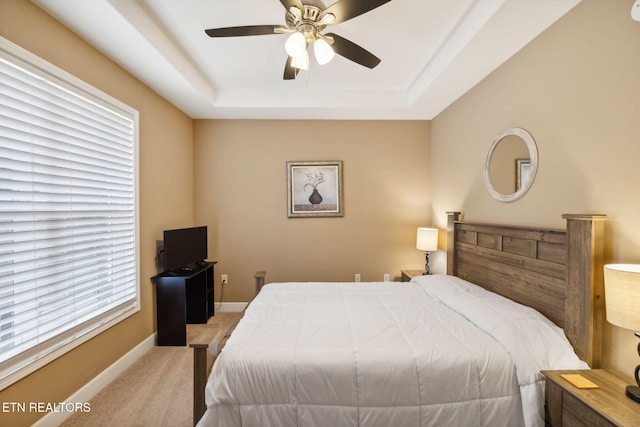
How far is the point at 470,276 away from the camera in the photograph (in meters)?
2.74

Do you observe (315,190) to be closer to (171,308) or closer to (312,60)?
(312,60)

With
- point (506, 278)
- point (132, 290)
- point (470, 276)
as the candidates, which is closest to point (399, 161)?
point (470, 276)

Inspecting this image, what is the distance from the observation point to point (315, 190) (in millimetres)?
3873

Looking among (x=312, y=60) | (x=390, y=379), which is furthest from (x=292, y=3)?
(x=390, y=379)

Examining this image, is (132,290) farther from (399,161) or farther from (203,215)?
(399,161)

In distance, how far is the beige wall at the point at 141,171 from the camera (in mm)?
1652

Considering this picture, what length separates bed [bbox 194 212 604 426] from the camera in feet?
4.64

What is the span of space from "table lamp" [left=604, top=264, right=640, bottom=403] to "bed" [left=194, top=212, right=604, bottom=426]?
11.4 inches

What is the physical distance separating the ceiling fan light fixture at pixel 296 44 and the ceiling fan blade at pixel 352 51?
27cm

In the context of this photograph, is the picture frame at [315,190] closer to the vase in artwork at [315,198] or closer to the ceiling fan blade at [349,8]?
the vase in artwork at [315,198]

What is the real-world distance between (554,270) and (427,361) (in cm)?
106

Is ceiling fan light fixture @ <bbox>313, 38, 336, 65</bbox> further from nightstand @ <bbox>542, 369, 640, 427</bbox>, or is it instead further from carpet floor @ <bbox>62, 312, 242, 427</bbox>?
carpet floor @ <bbox>62, 312, 242, 427</bbox>

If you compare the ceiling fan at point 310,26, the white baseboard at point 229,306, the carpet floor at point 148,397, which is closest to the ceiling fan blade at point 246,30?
the ceiling fan at point 310,26

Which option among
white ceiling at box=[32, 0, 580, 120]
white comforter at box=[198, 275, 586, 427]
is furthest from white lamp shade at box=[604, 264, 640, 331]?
white ceiling at box=[32, 0, 580, 120]
